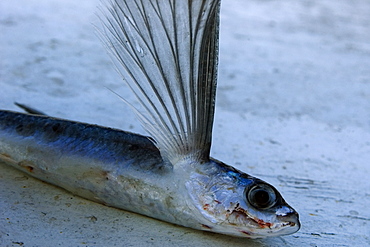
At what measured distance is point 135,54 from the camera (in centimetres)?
176

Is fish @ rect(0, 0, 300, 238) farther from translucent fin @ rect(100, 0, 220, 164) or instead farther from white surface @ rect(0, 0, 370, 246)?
white surface @ rect(0, 0, 370, 246)

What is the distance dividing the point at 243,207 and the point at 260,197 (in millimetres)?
61

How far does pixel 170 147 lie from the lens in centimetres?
177

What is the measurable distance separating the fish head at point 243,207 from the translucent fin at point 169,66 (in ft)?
0.41

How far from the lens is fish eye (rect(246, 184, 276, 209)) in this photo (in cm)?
164

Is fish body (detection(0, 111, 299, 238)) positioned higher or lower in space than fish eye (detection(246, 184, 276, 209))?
lower

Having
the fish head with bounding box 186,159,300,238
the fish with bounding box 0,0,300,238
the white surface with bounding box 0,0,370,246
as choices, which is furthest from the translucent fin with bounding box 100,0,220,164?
the white surface with bounding box 0,0,370,246

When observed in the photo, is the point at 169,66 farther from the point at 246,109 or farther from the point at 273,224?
the point at 246,109

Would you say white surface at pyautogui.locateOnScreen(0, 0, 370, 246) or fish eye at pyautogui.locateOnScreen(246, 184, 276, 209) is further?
white surface at pyautogui.locateOnScreen(0, 0, 370, 246)

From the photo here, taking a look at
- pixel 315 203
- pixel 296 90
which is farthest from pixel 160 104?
pixel 296 90

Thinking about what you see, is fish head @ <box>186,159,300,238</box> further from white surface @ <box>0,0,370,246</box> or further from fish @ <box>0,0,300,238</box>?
white surface @ <box>0,0,370,246</box>

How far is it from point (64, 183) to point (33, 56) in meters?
2.08

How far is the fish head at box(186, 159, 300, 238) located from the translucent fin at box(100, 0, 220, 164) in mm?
126

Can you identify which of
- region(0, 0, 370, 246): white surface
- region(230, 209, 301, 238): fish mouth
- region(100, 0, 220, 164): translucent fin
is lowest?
region(0, 0, 370, 246): white surface
